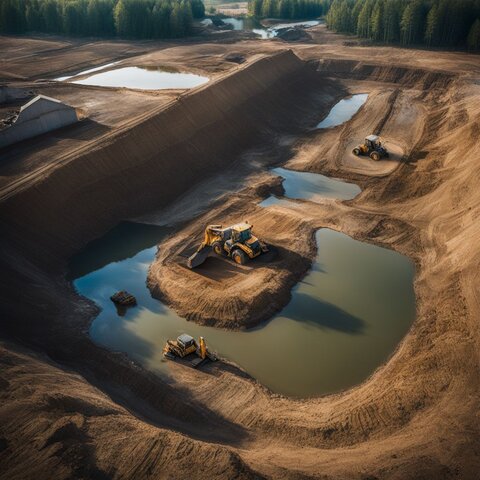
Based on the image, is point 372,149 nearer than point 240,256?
No

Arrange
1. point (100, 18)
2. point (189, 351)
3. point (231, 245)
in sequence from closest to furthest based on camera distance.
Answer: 1. point (189, 351)
2. point (231, 245)
3. point (100, 18)

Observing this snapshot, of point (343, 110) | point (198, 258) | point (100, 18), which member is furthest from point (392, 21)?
point (198, 258)

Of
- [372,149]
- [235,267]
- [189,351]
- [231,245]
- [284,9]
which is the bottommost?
[235,267]

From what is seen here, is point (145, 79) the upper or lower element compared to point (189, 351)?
upper

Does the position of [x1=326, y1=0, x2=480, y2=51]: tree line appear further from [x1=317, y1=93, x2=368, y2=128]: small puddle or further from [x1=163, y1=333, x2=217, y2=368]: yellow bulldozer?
[x1=163, y1=333, x2=217, y2=368]: yellow bulldozer

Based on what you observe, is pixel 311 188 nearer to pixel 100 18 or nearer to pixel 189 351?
pixel 189 351

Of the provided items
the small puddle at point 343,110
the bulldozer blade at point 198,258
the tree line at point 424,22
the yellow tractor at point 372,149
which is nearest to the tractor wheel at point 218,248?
the bulldozer blade at point 198,258

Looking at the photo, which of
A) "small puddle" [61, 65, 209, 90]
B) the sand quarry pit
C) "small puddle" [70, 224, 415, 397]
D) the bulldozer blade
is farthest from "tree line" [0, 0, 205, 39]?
the bulldozer blade
